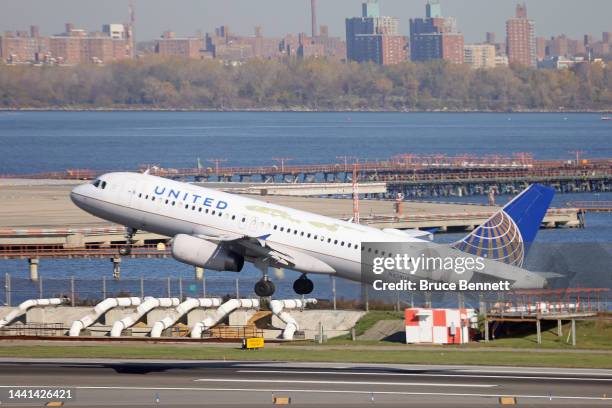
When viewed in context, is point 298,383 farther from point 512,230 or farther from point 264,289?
point 264,289

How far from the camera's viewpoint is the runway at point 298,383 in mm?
45812

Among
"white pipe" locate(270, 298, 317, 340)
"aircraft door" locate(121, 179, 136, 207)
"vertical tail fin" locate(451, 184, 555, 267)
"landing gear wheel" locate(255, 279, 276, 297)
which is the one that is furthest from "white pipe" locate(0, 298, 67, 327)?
"vertical tail fin" locate(451, 184, 555, 267)

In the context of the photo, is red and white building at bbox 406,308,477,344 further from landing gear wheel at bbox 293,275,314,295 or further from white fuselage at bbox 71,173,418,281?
landing gear wheel at bbox 293,275,314,295

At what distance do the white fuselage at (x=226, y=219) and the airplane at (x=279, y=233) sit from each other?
5 centimetres

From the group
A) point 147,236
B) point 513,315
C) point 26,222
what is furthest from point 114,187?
point 26,222

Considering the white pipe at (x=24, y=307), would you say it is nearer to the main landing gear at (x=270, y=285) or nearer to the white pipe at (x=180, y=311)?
the white pipe at (x=180, y=311)

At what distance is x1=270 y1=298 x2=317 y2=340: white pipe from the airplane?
5.55 ft

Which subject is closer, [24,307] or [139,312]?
[139,312]

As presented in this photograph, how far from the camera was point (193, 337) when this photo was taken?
66.4 meters

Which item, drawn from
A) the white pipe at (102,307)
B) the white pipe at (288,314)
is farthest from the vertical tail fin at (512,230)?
the white pipe at (102,307)

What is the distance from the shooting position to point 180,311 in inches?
2842

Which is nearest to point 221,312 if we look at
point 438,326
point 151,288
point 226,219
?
point 226,219

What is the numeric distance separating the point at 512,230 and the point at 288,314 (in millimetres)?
13170

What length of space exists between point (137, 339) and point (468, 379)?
789 inches
